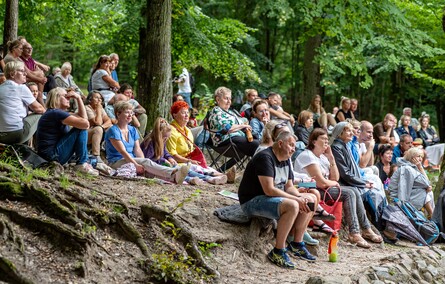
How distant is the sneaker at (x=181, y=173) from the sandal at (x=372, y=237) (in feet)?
9.05

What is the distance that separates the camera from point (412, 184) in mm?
10625

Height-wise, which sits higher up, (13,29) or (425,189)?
(13,29)

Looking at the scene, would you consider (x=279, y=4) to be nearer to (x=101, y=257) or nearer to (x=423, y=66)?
(x=101, y=257)

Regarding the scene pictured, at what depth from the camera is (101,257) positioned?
562 centimetres

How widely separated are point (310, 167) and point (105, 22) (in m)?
11.0

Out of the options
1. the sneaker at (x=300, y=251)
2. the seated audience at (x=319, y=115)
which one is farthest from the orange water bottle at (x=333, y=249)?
the seated audience at (x=319, y=115)

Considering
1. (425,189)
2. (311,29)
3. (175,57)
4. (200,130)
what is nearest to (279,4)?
(311,29)

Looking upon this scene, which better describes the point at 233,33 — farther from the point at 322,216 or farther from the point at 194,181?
the point at 322,216

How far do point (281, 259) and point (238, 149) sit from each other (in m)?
3.20

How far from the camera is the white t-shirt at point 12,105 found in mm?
8078

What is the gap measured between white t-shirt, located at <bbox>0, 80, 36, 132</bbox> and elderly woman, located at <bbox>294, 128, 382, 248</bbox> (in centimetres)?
371

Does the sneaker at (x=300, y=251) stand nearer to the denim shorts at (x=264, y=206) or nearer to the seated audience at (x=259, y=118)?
the denim shorts at (x=264, y=206)

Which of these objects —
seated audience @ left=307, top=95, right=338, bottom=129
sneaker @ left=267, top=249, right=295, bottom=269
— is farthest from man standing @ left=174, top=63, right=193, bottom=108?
sneaker @ left=267, top=249, right=295, bottom=269

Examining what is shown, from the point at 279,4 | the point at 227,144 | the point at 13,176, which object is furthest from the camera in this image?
the point at 279,4
